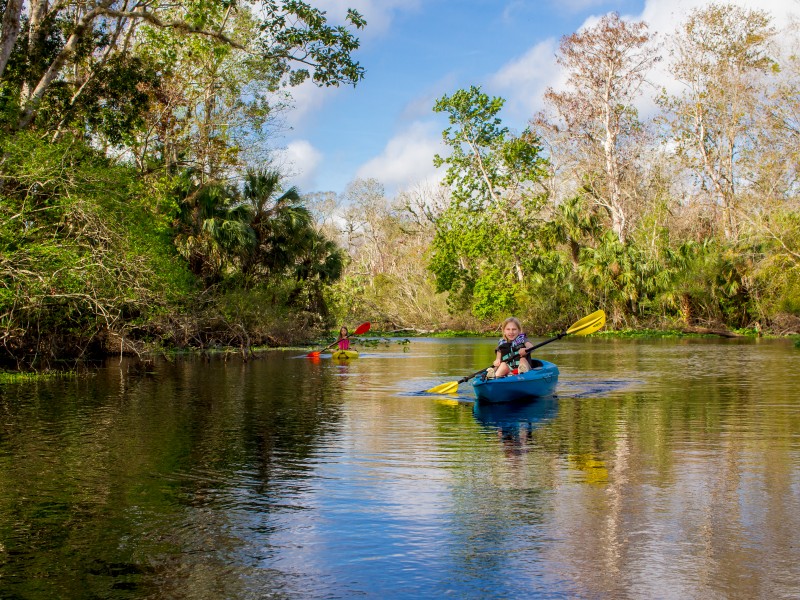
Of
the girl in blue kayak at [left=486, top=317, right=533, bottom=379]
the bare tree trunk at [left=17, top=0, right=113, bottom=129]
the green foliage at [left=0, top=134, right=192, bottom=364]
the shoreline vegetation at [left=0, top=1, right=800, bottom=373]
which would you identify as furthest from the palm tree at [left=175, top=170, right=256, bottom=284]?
the girl in blue kayak at [left=486, top=317, right=533, bottom=379]

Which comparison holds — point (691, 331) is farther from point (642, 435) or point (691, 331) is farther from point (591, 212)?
point (642, 435)

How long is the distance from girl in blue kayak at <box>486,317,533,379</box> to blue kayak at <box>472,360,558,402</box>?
0.37 m

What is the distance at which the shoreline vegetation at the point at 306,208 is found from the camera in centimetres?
1922

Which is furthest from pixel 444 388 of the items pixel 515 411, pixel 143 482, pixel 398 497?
pixel 398 497

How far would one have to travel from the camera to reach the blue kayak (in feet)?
47.9

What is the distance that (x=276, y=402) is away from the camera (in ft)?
51.5

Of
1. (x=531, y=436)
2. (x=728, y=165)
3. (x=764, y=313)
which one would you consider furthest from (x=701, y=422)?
(x=728, y=165)

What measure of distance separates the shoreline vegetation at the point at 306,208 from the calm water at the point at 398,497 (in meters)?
5.33

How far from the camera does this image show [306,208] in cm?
3722

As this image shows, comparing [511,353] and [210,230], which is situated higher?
[210,230]

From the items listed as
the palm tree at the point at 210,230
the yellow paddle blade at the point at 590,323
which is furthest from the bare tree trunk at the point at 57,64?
the palm tree at the point at 210,230

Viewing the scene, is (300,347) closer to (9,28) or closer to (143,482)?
(9,28)

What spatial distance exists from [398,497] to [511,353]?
814 cm

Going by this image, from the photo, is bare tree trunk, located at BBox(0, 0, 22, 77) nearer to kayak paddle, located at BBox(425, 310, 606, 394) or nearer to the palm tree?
kayak paddle, located at BBox(425, 310, 606, 394)
